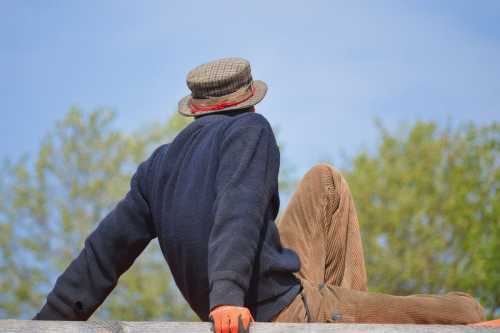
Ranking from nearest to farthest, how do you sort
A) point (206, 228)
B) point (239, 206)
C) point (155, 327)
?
point (155, 327) < point (239, 206) < point (206, 228)

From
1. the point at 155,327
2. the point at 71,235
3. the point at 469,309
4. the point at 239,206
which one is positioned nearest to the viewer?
the point at 155,327

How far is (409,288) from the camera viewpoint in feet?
77.5

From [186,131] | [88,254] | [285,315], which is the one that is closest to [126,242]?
[88,254]

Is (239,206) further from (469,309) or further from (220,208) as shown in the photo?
(469,309)

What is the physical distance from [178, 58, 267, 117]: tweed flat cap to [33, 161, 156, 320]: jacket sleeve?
1.25 ft

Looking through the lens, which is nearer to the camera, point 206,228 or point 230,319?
point 230,319

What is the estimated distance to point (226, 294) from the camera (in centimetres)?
294

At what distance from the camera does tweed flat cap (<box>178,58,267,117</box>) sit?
3.68m

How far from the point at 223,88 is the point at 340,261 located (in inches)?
35.9

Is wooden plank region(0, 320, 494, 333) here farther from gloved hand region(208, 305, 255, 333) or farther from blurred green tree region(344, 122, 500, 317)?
blurred green tree region(344, 122, 500, 317)

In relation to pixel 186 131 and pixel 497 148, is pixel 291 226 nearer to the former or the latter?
pixel 186 131

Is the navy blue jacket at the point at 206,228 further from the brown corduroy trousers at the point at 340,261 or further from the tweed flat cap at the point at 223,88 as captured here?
the brown corduroy trousers at the point at 340,261

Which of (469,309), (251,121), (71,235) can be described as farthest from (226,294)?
(71,235)

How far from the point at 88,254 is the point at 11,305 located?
65.8ft
